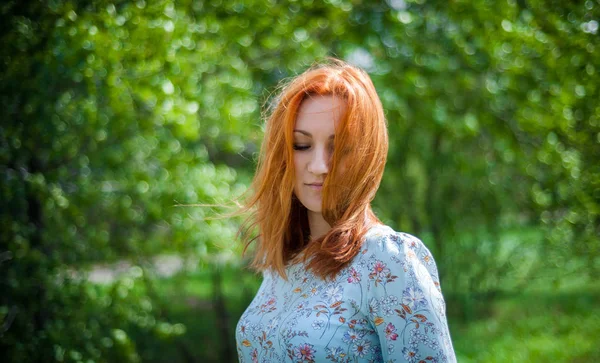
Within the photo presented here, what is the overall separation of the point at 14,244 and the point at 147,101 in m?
1.00

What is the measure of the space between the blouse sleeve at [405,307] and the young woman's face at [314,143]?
28 centimetres

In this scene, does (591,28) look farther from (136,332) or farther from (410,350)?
(136,332)

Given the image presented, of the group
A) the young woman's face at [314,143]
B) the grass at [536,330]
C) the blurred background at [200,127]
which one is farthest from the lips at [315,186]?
the grass at [536,330]

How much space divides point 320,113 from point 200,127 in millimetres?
2421

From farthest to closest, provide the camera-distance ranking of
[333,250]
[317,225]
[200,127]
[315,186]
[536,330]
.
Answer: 1. [536,330]
2. [200,127]
3. [317,225]
4. [315,186]
5. [333,250]

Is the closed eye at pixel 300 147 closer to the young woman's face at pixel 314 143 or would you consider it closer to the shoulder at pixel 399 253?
the young woman's face at pixel 314 143

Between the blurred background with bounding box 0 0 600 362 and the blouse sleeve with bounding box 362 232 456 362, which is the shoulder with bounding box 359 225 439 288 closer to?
the blouse sleeve with bounding box 362 232 456 362

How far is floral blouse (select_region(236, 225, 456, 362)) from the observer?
1436 mm

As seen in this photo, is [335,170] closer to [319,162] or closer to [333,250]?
[319,162]

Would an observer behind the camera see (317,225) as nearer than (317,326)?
No

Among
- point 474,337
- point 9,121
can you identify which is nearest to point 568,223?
point 474,337

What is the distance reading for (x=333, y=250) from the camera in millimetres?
1604

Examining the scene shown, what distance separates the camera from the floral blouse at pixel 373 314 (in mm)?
Result: 1436

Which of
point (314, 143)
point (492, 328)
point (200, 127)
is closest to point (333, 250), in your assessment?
point (314, 143)
